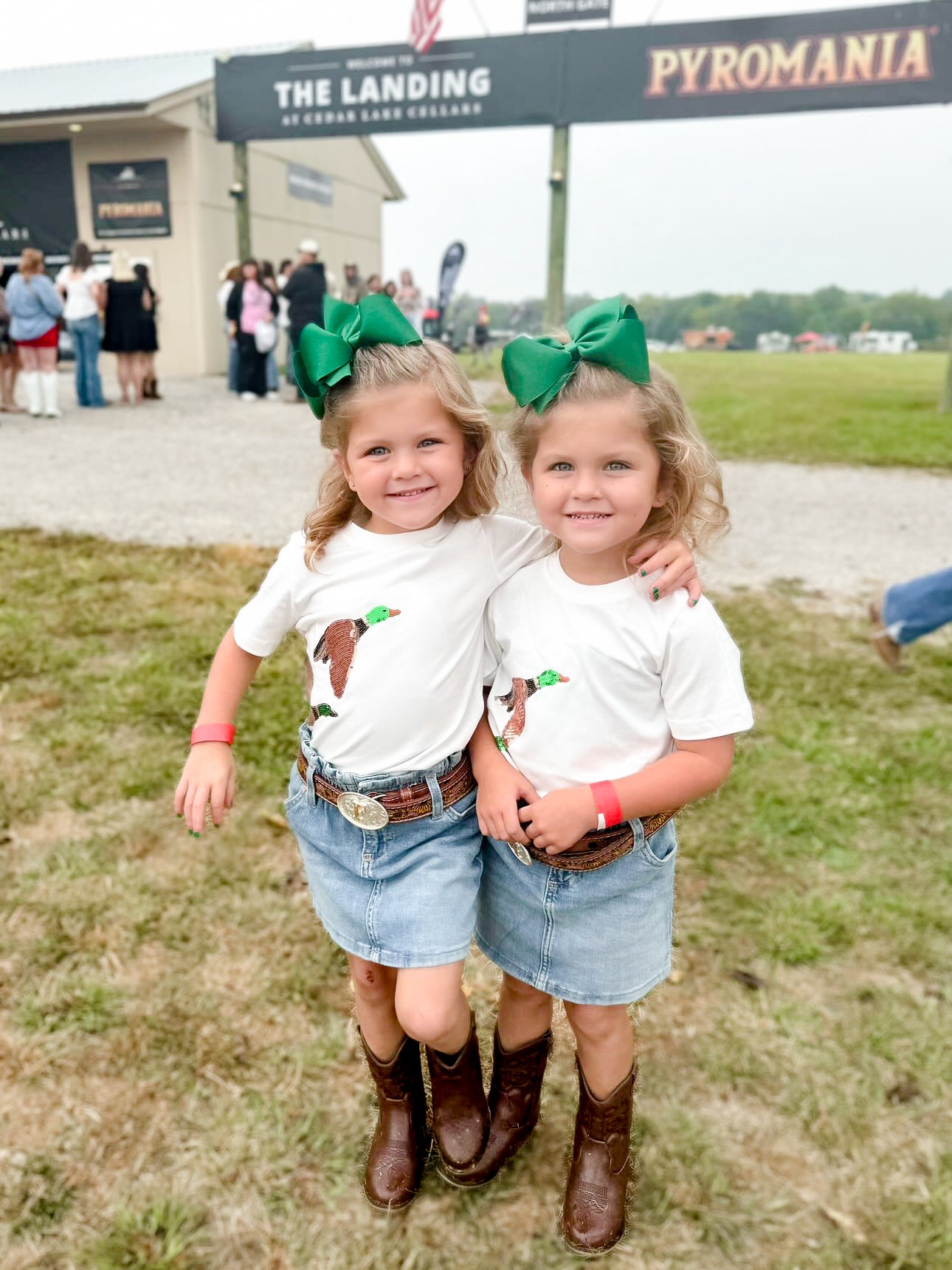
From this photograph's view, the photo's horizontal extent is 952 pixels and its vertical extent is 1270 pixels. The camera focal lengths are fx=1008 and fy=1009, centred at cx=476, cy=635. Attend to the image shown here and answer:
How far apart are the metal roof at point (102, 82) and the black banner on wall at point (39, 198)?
2.70ft

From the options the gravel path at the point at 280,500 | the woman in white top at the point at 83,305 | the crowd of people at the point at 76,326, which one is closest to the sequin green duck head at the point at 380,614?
the gravel path at the point at 280,500

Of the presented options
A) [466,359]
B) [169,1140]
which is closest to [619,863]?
[169,1140]

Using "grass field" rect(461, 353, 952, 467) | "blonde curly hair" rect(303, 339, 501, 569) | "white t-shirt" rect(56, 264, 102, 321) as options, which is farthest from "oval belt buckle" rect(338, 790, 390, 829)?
"white t-shirt" rect(56, 264, 102, 321)

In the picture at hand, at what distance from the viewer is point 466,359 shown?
21844mm

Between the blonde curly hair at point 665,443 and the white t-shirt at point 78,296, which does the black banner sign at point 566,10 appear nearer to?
the white t-shirt at point 78,296

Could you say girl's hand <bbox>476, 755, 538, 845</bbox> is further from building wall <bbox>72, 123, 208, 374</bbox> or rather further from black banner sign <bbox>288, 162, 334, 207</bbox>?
black banner sign <bbox>288, 162, 334, 207</bbox>

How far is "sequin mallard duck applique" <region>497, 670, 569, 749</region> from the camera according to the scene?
58.7 inches

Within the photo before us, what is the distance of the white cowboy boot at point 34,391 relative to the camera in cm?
1039

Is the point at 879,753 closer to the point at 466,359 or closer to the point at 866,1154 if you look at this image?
the point at 866,1154

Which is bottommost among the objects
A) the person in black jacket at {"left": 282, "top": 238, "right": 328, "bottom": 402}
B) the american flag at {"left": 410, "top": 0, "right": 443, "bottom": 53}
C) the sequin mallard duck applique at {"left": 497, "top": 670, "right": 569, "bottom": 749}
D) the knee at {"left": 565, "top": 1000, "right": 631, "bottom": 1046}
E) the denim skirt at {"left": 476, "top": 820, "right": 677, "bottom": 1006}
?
the knee at {"left": 565, "top": 1000, "right": 631, "bottom": 1046}

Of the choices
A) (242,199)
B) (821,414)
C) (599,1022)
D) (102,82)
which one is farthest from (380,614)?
(102,82)

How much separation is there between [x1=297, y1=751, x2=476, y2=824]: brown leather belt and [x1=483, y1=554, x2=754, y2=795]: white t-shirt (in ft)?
0.35

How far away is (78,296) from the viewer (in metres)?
10.9

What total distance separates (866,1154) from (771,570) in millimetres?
3846
